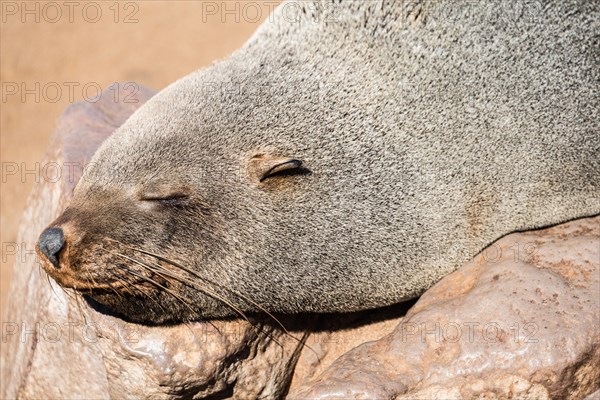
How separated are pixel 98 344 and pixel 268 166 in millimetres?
1627

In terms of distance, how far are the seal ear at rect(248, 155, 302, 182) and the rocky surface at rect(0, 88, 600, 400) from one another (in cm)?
95

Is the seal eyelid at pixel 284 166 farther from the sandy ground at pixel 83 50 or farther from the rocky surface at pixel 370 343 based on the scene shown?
the sandy ground at pixel 83 50

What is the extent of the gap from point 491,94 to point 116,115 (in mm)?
2917

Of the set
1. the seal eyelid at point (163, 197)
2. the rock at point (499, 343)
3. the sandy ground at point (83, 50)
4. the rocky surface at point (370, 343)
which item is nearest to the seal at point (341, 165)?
the seal eyelid at point (163, 197)

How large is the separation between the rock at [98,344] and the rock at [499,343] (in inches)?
16.0

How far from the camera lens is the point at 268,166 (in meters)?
4.02

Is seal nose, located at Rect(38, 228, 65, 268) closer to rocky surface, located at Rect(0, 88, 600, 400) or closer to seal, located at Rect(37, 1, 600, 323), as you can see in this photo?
seal, located at Rect(37, 1, 600, 323)

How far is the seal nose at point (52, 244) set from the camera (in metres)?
3.89

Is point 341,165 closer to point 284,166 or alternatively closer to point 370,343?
point 284,166

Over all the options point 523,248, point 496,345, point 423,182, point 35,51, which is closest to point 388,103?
point 423,182

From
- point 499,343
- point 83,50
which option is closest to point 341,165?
point 499,343

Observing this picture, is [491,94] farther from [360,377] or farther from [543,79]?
[360,377]

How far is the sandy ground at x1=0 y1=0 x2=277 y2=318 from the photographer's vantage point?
34.2 ft

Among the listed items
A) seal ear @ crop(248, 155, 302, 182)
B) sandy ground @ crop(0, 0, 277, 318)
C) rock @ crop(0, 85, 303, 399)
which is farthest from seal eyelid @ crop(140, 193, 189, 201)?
sandy ground @ crop(0, 0, 277, 318)
